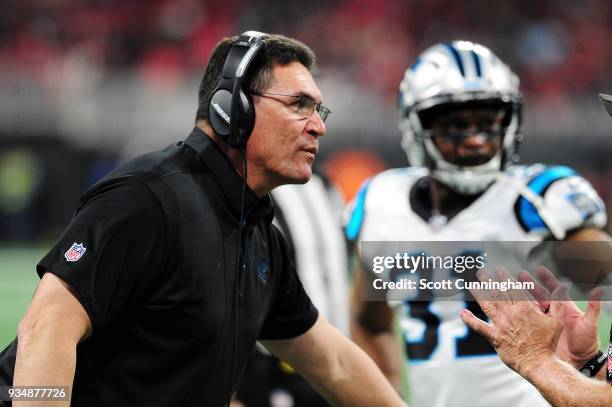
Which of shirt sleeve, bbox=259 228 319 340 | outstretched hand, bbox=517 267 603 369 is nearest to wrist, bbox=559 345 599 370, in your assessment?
outstretched hand, bbox=517 267 603 369

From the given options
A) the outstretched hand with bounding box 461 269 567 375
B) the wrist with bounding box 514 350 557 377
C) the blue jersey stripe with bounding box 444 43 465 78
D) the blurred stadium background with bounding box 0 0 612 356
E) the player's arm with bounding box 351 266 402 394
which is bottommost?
the blurred stadium background with bounding box 0 0 612 356

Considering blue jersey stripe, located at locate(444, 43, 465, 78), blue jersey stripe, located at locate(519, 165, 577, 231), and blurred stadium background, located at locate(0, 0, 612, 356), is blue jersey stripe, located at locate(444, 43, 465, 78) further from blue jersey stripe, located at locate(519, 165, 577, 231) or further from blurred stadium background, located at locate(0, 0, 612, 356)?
blurred stadium background, located at locate(0, 0, 612, 356)

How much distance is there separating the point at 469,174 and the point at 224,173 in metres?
1.39

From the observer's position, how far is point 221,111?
96.6 inches

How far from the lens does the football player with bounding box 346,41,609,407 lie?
338 centimetres

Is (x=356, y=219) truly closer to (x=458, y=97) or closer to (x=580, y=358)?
(x=458, y=97)

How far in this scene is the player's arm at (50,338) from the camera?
6.49ft

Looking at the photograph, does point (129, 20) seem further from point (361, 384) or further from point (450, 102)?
point (361, 384)

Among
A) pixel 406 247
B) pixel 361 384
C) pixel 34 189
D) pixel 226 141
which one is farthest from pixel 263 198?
pixel 34 189

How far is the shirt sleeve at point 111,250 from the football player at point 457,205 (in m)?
1.40

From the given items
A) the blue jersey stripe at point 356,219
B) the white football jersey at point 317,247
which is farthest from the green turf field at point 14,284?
the blue jersey stripe at point 356,219

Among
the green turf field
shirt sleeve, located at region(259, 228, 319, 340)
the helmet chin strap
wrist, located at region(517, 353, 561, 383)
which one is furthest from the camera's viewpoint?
the green turf field

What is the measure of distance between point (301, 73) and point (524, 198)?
1.19 meters

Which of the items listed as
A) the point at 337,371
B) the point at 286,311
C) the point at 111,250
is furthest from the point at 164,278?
the point at 337,371
